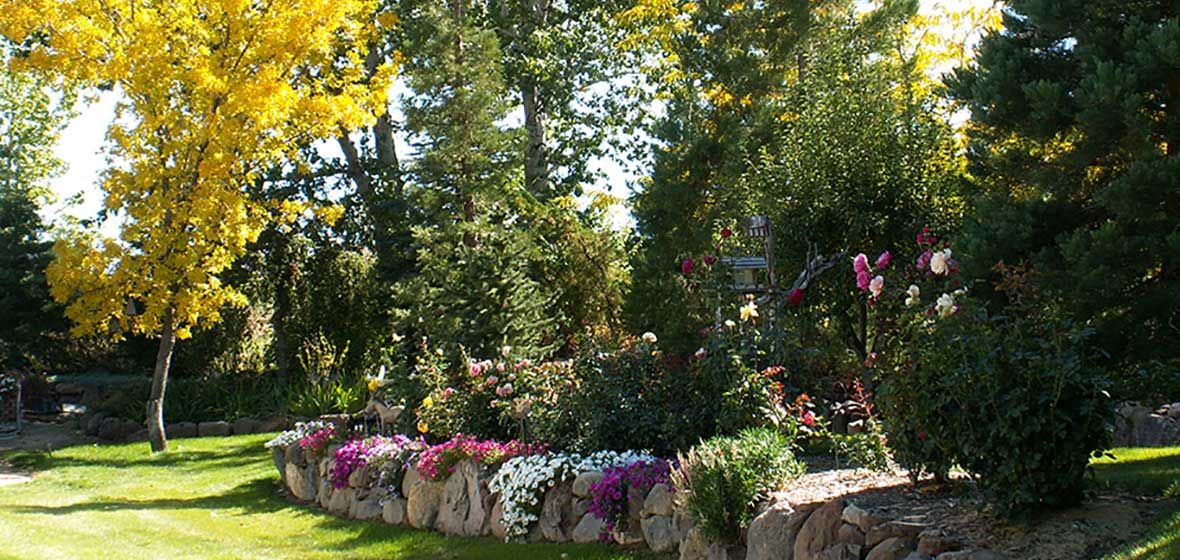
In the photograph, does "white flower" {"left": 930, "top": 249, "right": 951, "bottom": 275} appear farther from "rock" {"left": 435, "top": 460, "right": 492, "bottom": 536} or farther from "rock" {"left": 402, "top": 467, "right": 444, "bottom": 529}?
"rock" {"left": 402, "top": 467, "right": 444, "bottom": 529}

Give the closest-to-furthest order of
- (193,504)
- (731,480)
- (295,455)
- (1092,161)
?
1. (731,480)
2. (1092,161)
3. (193,504)
4. (295,455)

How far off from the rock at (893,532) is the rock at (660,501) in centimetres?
185

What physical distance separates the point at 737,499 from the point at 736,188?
27.7 ft

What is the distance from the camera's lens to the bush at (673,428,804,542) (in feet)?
19.4

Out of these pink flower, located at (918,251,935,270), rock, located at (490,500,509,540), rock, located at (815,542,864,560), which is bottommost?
rock, located at (490,500,509,540)

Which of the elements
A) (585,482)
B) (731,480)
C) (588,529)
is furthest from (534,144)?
(731,480)

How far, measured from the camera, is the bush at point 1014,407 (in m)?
4.68

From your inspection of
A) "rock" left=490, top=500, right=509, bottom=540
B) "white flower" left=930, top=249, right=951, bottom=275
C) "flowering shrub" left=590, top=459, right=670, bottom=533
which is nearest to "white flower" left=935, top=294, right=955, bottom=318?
"white flower" left=930, top=249, right=951, bottom=275

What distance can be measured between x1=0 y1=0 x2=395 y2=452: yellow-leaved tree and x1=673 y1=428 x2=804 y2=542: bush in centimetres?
883

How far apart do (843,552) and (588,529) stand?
2.61 metres

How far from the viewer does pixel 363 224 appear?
19422 millimetres

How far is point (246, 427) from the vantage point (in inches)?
629

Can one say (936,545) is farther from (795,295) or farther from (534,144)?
(534,144)

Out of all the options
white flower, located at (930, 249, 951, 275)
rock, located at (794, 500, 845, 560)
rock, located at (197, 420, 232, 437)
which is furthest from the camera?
rock, located at (197, 420, 232, 437)
